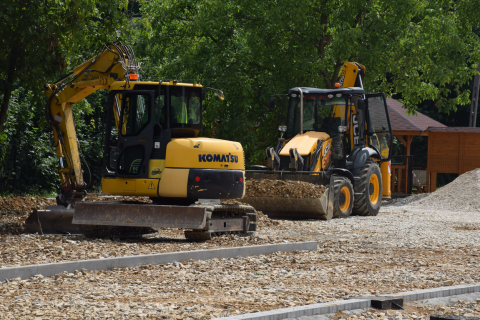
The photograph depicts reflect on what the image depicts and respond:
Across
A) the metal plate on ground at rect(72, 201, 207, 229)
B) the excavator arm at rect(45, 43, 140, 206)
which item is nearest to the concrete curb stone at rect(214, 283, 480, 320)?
the metal plate on ground at rect(72, 201, 207, 229)

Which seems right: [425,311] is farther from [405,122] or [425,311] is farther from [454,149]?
[405,122]

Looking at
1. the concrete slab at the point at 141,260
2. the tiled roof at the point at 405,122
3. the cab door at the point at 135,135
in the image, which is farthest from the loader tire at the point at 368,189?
the tiled roof at the point at 405,122

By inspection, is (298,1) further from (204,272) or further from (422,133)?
(204,272)

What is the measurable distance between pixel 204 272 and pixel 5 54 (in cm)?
941

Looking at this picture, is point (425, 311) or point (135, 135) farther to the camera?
point (135, 135)

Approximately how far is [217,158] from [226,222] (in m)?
1.28

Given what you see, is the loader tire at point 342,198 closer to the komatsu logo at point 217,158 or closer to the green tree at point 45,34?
the komatsu logo at point 217,158

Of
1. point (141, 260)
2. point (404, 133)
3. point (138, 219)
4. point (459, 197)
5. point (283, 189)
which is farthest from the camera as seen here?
point (404, 133)

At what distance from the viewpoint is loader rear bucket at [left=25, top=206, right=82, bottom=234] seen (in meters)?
11.6

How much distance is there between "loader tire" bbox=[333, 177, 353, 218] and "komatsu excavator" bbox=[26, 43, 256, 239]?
4.31 m

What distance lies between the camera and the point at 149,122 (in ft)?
35.5

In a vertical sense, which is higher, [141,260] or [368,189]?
[368,189]

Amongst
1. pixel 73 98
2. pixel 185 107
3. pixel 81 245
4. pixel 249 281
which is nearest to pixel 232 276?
pixel 249 281

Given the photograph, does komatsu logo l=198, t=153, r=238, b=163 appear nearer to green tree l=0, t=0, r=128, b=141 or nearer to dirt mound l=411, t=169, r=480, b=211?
green tree l=0, t=0, r=128, b=141
